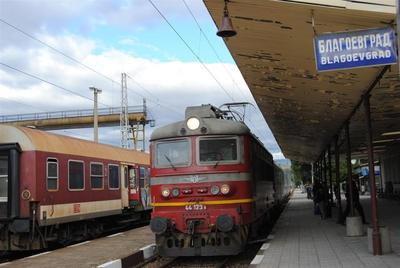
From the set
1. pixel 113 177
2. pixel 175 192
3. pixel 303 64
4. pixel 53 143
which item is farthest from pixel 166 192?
pixel 113 177

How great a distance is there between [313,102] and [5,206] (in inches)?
325

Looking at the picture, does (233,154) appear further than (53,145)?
No

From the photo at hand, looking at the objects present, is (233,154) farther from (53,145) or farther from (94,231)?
(94,231)

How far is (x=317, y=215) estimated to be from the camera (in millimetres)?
24656

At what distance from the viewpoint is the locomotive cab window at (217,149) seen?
39.9 feet

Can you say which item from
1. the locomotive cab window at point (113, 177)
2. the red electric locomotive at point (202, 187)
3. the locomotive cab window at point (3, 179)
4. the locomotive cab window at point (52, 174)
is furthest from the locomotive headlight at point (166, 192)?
the locomotive cab window at point (113, 177)

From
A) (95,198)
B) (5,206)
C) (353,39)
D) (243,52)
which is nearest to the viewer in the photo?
(353,39)

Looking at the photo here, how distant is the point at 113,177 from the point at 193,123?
7.25 m

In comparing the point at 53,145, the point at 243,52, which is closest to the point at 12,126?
the point at 53,145

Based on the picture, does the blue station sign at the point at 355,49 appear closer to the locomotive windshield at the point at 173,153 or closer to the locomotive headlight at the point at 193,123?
the locomotive headlight at the point at 193,123

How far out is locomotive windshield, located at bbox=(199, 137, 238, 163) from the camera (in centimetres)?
1219

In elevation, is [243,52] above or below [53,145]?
above

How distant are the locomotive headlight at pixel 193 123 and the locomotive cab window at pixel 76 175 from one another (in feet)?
15.4

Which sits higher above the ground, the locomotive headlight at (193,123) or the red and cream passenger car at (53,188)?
the locomotive headlight at (193,123)
